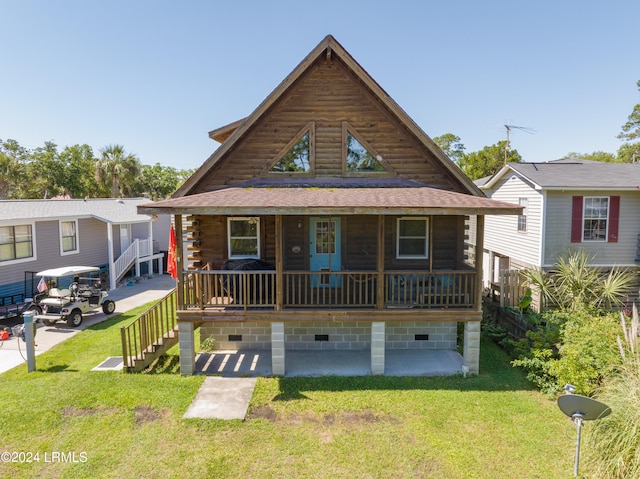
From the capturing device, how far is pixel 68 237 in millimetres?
18781

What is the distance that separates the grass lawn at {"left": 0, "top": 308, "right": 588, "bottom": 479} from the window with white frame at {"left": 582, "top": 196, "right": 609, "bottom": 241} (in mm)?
8786

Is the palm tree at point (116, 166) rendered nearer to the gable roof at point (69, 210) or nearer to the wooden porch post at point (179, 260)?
the gable roof at point (69, 210)

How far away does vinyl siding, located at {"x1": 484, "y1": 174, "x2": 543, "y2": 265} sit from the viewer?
1533cm

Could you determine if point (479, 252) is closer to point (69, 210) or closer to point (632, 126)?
point (69, 210)

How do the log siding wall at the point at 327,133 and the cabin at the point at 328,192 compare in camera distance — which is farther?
the log siding wall at the point at 327,133

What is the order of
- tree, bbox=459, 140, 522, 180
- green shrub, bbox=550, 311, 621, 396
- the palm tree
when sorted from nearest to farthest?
green shrub, bbox=550, 311, 621, 396
the palm tree
tree, bbox=459, 140, 522, 180

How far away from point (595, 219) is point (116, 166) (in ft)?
124

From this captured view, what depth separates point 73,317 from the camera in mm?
13547

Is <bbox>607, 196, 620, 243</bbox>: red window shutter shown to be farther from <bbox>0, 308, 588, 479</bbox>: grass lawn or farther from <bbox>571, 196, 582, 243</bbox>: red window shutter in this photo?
<bbox>0, 308, 588, 479</bbox>: grass lawn

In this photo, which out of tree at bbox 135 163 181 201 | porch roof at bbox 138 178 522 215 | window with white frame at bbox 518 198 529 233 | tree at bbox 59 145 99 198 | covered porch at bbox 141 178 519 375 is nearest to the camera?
porch roof at bbox 138 178 522 215

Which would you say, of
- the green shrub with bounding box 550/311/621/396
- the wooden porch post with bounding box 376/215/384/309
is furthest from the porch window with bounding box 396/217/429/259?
the green shrub with bounding box 550/311/621/396

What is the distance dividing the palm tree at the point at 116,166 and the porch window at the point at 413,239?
1314 inches

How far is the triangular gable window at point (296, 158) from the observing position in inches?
449

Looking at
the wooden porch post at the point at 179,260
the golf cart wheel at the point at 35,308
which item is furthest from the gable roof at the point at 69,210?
the wooden porch post at the point at 179,260
